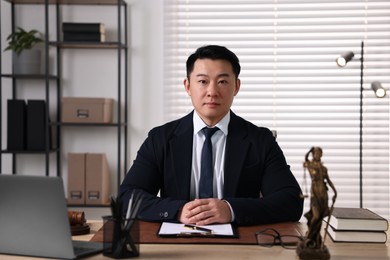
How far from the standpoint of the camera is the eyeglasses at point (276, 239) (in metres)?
1.77

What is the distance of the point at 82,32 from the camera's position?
4.00 meters

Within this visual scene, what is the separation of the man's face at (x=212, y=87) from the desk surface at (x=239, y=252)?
827 millimetres

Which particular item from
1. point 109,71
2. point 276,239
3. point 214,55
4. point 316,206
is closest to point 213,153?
point 214,55

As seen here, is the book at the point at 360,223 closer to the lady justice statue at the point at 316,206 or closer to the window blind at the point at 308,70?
the lady justice statue at the point at 316,206

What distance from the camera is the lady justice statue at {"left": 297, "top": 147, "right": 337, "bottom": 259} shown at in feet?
5.13

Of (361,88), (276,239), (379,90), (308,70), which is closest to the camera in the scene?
(276,239)

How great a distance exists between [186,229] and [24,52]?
2563mm

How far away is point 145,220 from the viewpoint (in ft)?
6.93

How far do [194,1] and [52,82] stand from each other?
1.15m

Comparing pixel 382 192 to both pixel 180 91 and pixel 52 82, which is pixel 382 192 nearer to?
pixel 180 91

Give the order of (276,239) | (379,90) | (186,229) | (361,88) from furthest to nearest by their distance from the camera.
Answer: (361,88), (379,90), (186,229), (276,239)

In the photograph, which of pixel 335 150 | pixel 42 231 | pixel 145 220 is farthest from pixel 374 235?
pixel 335 150

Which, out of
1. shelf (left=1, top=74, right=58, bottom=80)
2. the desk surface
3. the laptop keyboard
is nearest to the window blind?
shelf (left=1, top=74, right=58, bottom=80)

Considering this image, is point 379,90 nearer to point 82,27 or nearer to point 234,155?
point 234,155
